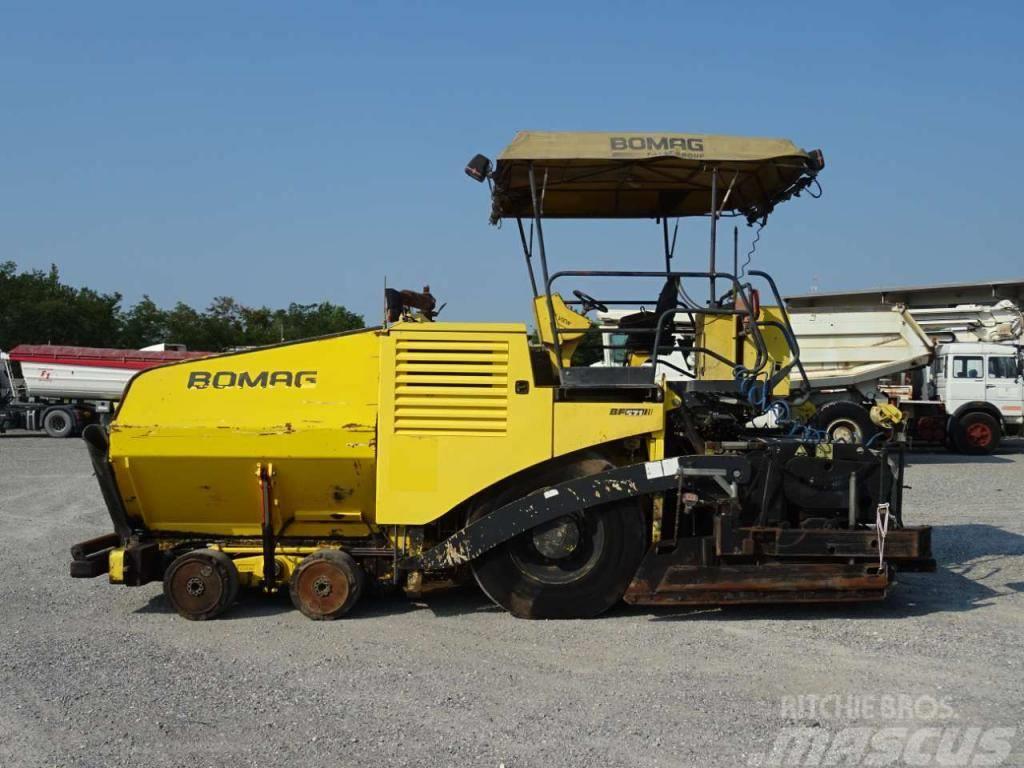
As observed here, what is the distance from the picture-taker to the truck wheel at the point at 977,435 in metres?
19.7

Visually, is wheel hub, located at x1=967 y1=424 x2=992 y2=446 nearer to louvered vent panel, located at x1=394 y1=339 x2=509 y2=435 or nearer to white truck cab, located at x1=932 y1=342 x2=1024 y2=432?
white truck cab, located at x1=932 y1=342 x2=1024 y2=432

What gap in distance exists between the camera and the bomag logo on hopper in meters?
6.44

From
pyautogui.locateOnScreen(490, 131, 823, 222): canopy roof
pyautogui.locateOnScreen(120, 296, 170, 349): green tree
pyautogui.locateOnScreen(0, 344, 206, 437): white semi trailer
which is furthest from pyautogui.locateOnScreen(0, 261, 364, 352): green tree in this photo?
pyautogui.locateOnScreen(490, 131, 823, 222): canopy roof

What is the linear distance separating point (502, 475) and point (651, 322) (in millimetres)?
1805

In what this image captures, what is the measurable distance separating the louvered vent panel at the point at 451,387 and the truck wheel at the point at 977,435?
1634 centimetres

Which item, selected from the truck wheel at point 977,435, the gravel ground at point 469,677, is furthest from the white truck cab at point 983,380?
the gravel ground at point 469,677

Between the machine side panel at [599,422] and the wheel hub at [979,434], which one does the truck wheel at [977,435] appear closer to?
→ the wheel hub at [979,434]

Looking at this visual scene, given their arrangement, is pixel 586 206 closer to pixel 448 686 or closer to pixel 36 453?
A: pixel 448 686

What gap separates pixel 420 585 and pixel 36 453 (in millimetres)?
17143

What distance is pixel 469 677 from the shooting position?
205 inches

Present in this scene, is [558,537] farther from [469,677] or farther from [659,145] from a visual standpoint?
[659,145]

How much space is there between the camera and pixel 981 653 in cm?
555

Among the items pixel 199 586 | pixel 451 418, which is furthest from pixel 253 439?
pixel 451 418

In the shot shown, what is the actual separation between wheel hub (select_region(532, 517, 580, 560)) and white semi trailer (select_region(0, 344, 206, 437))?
22.2 meters
